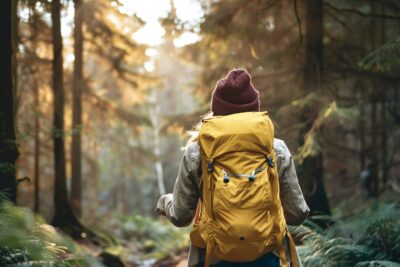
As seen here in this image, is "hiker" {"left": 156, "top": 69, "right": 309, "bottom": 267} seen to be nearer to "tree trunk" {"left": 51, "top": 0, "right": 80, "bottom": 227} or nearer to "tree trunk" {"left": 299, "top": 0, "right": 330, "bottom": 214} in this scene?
"tree trunk" {"left": 299, "top": 0, "right": 330, "bottom": 214}

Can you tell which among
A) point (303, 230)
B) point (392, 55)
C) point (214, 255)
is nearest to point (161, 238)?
point (303, 230)

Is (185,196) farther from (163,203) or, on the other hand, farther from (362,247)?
(362,247)

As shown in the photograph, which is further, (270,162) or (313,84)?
(313,84)

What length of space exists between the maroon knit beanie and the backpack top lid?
0.27 meters

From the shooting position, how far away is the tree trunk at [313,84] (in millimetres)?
9898

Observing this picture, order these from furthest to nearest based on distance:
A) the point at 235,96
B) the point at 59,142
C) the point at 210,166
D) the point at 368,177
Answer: the point at 368,177 → the point at 59,142 → the point at 235,96 → the point at 210,166

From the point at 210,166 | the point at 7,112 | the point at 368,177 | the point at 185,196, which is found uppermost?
the point at 7,112

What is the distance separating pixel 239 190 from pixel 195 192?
0.48m

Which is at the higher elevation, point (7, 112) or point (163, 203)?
point (7, 112)

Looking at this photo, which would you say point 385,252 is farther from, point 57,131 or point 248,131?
point 57,131

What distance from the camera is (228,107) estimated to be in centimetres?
354

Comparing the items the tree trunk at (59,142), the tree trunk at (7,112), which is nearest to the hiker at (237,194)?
the tree trunk at (7,112)

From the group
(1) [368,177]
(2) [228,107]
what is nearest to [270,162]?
(2) [228,107]

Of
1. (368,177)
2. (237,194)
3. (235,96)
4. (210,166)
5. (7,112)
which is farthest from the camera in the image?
(368,177)
